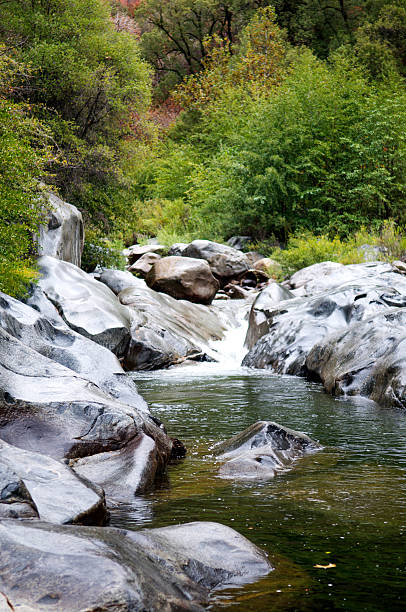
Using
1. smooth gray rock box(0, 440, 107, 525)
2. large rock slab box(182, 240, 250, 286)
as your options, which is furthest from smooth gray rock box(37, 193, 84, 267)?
smooth gray rock box(0, 440, 107, 525)

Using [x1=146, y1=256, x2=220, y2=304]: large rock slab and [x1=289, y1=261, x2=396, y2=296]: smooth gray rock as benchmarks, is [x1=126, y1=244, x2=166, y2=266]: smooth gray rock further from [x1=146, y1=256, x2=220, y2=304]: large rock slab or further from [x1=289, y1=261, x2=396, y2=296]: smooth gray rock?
[x1=289, y1=261, x2=396, y2=296]: smooth gray rock

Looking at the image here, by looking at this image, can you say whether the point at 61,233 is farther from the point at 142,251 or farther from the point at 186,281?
the point at 142,251

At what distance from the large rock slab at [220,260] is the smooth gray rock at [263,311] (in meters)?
4.92

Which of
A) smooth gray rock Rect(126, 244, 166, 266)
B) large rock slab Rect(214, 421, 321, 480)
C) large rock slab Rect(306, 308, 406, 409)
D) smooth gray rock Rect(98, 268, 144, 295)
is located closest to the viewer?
large rock slab Rect(214, 421, 321, 480)

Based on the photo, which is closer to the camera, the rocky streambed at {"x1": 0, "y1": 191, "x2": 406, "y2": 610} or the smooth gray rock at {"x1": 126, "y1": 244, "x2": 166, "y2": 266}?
the rocky streambed at {"x1": 0, "y1": 191, "x2": 406, "y2": 610}

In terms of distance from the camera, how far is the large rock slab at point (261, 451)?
199 inches

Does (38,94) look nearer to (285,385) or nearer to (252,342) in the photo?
(252,342)

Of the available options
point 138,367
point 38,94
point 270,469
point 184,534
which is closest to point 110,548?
point 184,534

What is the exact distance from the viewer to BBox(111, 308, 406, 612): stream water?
2.89m

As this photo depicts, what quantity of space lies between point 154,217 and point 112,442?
81.2 ft

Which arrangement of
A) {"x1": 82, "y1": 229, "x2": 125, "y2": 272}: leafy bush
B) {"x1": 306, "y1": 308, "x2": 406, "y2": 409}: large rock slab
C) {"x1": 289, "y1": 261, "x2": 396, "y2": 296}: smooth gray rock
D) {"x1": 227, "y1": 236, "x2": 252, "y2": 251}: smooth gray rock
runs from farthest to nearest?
1. {"x1": 227, "y1": 236, "x2": 252, "y2": 251}: smooth gray rock
2. {"x1": 82, "y1": 229, "x2": 125, "y2": 272}: leafy bush
3. {"x1": 289, "y1": 261, "x2": 396, "y2": 296}: smooth gray rock
4. {"x1": 306, "y1": 308, "x2": 406, "y2": 409}: large rock slab

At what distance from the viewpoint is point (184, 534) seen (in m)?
3.20

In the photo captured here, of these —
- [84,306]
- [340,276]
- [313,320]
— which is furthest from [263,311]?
[84,306]

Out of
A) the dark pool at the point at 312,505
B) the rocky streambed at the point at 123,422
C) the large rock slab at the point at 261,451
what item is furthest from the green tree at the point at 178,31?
the large rock slab at the point at 261,451
